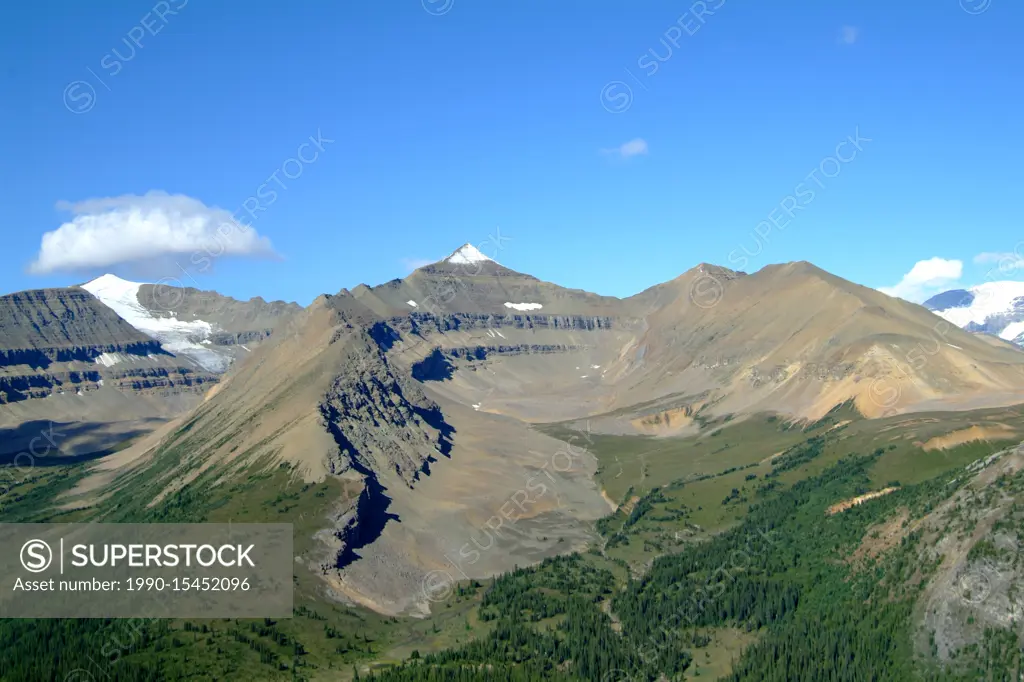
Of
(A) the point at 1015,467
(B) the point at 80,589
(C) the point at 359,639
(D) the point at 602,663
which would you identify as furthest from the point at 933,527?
(B) the point at 80,589

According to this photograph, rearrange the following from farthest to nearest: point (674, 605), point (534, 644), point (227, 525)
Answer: point (227, 525)
point (674, 605)
point (534, 644)

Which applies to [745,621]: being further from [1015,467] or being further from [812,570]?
[1015,467]

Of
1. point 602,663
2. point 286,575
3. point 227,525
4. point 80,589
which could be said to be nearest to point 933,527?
point 602,663

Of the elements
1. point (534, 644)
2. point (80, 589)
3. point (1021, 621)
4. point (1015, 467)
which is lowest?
point (1021, 621)

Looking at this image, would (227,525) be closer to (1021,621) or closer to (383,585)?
(383,585)

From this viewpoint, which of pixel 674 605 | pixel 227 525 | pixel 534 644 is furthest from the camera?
pixel 227 525

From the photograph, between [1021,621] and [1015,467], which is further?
[1015,467]

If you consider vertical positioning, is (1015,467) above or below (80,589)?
below
